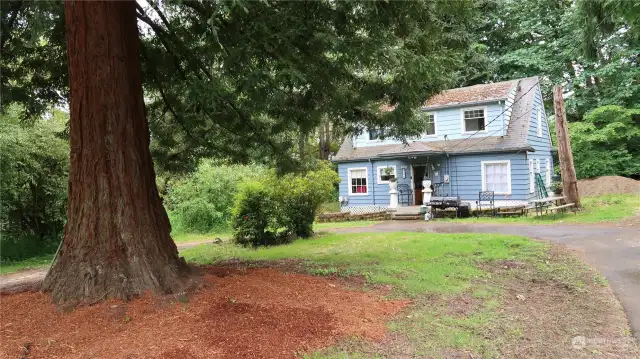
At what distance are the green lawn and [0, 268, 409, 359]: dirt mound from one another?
0.36 meters

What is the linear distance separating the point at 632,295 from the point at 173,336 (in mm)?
5702

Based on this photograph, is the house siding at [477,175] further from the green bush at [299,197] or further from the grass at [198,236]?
the grass at [198,236]

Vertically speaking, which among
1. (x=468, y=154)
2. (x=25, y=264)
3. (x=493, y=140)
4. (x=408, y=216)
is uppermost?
(x=493, y=140)

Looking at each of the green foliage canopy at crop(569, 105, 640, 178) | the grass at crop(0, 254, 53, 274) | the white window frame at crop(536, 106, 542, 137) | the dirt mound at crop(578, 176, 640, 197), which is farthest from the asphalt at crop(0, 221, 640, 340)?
the green foliage canopy at crop(569, 105, 640, 178)

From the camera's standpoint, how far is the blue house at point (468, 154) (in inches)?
726

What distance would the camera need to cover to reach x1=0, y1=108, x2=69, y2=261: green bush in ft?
36.5

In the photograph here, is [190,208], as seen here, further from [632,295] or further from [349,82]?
[632,295]

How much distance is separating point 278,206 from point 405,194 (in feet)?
32.8

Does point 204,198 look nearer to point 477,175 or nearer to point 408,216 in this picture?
point 408,216

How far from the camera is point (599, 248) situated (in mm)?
8984

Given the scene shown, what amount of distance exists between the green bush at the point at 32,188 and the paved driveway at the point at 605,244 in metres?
10.7

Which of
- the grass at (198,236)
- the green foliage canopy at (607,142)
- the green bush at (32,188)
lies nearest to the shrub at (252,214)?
the grass at (198,236)

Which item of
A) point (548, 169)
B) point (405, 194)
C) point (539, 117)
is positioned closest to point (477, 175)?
point (405, 194)

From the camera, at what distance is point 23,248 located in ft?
43.9
